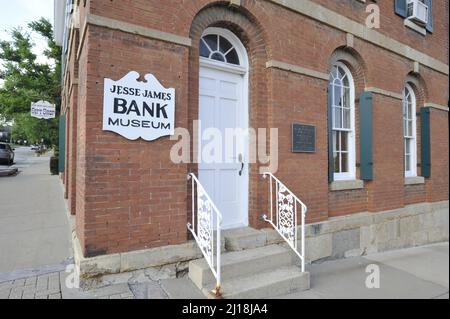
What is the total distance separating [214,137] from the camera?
16.3 feet

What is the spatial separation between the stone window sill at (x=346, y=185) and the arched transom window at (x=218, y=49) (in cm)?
284

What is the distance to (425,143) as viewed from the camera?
8.19 meters

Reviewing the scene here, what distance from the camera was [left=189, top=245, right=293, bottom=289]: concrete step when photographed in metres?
3.85

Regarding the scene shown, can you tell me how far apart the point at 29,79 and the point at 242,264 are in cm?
1577

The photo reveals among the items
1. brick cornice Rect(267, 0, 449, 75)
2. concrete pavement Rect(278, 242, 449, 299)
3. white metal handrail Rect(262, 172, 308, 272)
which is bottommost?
concrete pavement Rect(278, 242, 449, 299)

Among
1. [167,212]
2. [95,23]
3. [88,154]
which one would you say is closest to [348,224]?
[167,212]

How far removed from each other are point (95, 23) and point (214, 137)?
2.15 metres

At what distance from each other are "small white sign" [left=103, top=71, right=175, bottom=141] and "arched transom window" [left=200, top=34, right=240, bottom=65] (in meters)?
1.18

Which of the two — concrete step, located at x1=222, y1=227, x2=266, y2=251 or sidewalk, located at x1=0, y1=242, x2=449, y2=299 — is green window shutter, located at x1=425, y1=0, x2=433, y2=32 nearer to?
sidewalk, located at x1=0, y1=242, x2=449, y2=299

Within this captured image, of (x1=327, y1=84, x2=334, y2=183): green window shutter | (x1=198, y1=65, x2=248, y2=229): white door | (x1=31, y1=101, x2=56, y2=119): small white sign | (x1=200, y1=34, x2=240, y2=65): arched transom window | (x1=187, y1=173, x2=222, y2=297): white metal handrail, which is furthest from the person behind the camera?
(x1=31, y1=101, x2=56, y2=119): small white sign

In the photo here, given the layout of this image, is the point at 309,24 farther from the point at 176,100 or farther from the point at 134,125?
the point at 134,125

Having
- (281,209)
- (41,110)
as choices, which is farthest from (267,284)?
(41,110)

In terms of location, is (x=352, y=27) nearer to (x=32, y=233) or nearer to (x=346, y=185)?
(x=346, y=185)

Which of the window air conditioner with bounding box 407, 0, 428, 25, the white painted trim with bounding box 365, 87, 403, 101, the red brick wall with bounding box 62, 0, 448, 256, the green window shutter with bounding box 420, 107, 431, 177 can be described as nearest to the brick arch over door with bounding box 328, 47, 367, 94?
the red brick wall with bounding box 62, 0, 448, 256
